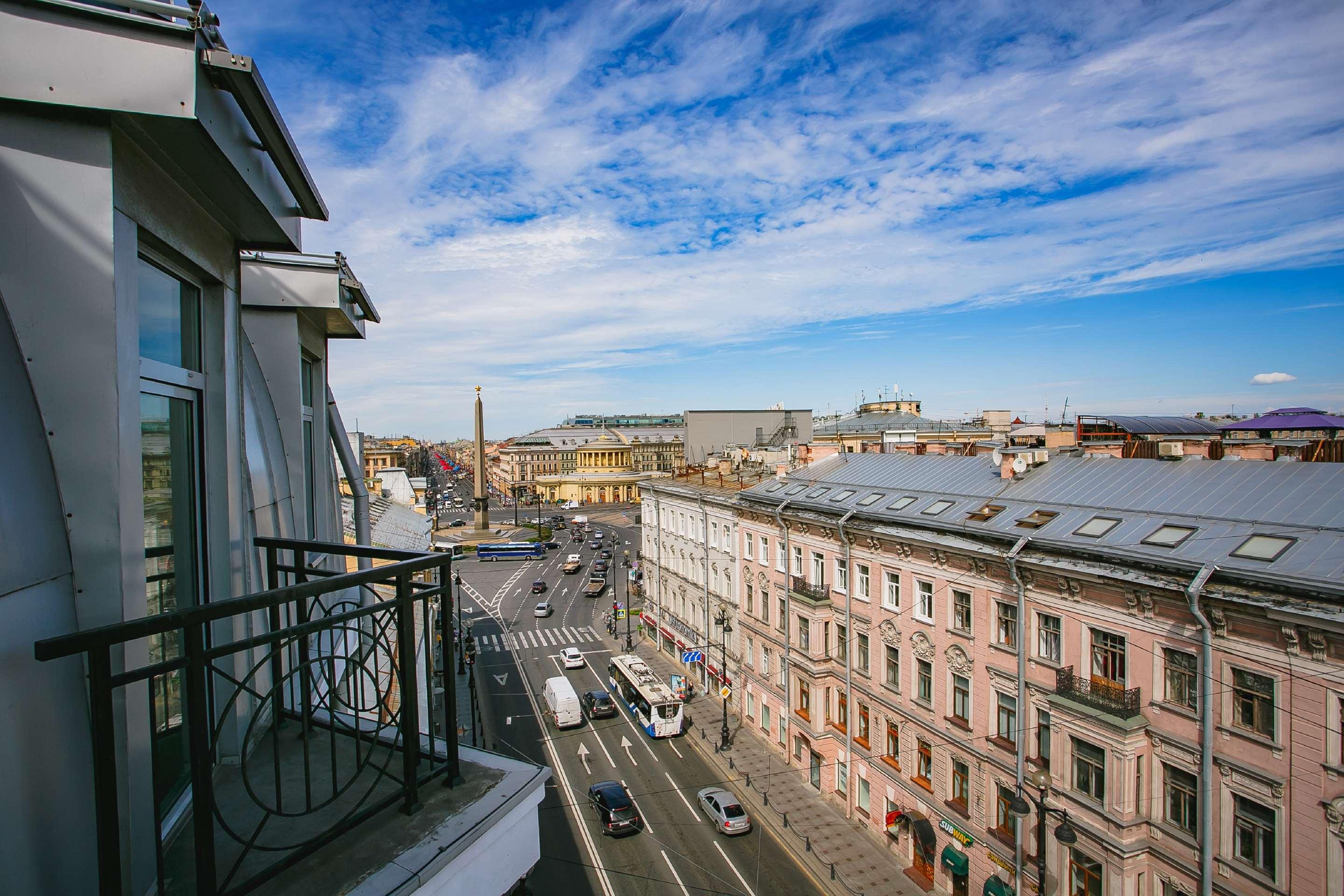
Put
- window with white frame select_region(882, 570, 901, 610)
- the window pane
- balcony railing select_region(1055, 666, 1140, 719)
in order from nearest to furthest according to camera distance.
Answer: the window pane
balcony railing select_region(1055, 666, 1140, 719)
window with white frame select_region(882, 570, 901, 610)

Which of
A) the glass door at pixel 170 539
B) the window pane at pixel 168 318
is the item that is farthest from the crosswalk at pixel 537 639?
the window pane at pixel 168 318

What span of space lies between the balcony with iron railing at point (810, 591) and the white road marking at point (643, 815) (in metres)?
8.81

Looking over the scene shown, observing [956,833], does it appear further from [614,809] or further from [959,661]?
[614,809]

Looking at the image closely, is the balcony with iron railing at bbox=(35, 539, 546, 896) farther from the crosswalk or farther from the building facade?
the crosswalk

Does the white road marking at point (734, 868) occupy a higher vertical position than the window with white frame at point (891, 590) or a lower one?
lower

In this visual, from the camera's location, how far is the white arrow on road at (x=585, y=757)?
27219mm

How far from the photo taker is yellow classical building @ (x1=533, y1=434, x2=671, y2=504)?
4894 inches

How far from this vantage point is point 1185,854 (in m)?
13.1

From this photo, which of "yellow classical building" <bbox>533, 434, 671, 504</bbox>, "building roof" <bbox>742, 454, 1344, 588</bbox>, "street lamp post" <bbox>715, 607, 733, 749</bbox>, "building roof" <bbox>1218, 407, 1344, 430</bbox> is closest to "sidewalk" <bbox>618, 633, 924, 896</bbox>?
"street lamp post" <bbox>715, 607, 733, 749</bbox>

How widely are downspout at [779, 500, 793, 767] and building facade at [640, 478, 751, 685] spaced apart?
398cm

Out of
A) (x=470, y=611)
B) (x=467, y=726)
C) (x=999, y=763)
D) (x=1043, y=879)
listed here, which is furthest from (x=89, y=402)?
(x=470, y=611)

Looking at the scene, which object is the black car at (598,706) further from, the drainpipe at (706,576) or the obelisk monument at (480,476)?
A: the obelisk monument at (480,476)

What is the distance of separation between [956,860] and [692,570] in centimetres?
1983

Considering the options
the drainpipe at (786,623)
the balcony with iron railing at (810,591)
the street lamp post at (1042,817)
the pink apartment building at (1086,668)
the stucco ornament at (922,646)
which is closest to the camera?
the pink apartment building at (1086,668)
